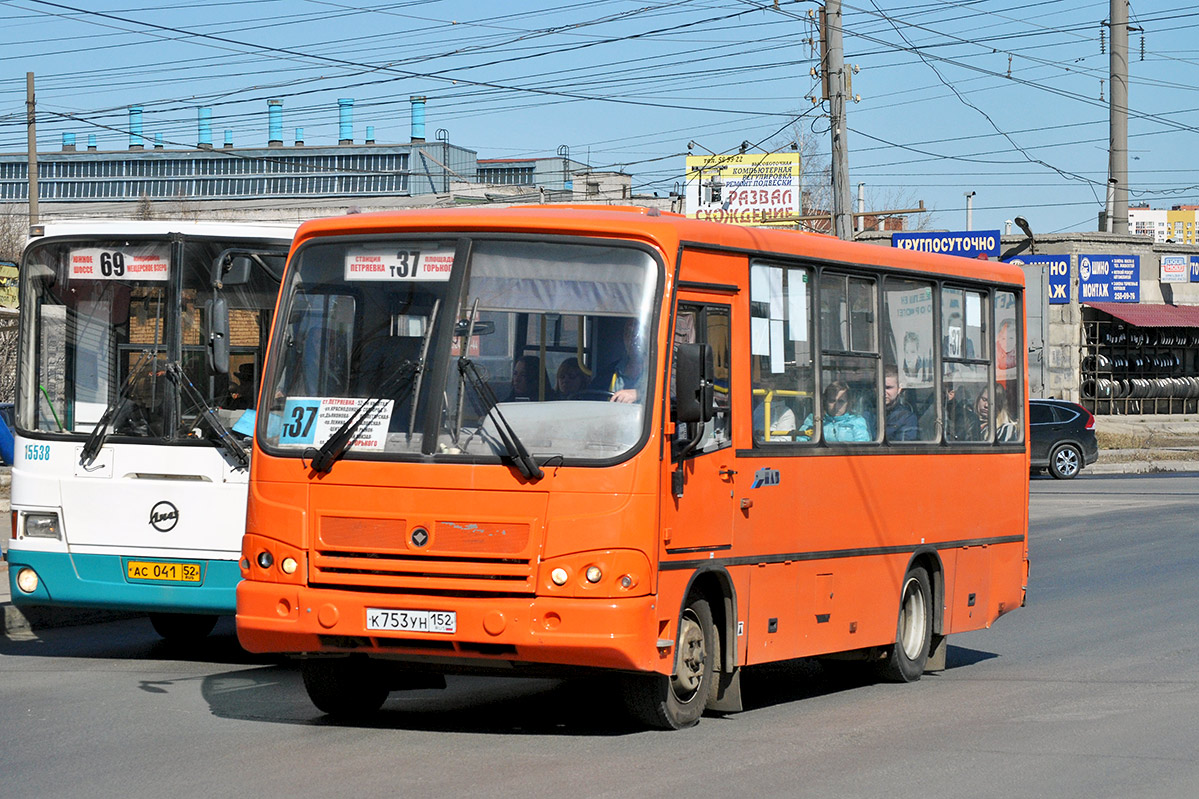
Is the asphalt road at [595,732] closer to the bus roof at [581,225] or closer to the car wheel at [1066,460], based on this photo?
the bus roof at [581,225]

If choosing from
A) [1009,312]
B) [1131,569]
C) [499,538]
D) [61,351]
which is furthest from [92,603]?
[1131,569]

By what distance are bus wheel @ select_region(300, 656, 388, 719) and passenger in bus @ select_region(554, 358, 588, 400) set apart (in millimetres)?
1882

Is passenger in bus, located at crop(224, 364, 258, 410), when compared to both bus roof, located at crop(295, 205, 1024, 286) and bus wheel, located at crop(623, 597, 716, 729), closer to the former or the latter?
bus roof, located at crop(295, 205, 1024, 286)

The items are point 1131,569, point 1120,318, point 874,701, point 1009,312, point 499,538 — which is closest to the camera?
point 499,538

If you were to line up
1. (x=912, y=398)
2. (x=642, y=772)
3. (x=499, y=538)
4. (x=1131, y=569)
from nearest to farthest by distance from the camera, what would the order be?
1. (x=642, y=772)
2. (x=499, y=538)
3. (x=912, y=398)
4. (x=1131, y=569)

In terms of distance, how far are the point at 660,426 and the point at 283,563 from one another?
2.01 meters

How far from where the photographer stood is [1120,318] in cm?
4784

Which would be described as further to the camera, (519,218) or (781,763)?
(519,218)

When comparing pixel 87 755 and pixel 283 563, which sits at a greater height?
pixel 283 563

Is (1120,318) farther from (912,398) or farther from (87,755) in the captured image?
(87,755)

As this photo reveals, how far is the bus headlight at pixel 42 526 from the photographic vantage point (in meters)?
11.1

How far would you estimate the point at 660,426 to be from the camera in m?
7.91

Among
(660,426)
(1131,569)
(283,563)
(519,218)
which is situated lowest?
(1131,569)

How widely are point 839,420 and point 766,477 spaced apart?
109 centimetres
